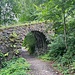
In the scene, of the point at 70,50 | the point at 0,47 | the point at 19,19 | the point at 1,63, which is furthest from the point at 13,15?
the point at 70,50

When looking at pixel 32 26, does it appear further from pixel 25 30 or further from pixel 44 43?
pixel 44 43

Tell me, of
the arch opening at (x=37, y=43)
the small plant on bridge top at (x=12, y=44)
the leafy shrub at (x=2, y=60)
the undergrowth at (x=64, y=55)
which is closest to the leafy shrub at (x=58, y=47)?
the undergrowth at (x=64, y=55)

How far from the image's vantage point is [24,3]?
2084cm

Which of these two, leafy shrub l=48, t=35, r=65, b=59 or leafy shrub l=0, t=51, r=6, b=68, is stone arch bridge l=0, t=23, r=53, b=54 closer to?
leafy shrub l=0, t=51, r=6, b=68

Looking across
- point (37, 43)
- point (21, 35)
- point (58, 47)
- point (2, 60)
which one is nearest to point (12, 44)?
point (21, 35)

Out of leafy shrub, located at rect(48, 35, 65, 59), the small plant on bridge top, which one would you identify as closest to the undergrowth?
leafy shrub, located at rect(48, 35, 65, 59)

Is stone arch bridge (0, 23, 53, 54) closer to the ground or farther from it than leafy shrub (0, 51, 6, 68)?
farther from it

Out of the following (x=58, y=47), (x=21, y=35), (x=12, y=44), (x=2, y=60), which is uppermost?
(x=21, y=35)

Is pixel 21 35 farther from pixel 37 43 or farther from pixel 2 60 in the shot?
pixel 37 43

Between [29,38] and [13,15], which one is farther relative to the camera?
Answer: [29,38]

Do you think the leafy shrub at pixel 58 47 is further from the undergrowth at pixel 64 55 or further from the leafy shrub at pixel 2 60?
the leafy shrub at pixel 2 60

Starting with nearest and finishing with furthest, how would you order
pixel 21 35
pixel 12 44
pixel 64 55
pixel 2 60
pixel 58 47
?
1. pixel 64 55
2. pixel 2 60
3. pixel 58 47
4. pixel 12 44
5. pixel 21 35

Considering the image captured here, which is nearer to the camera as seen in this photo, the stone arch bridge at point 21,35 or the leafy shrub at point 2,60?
the leafy shrub at point 2,60

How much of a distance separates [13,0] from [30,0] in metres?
7.55
